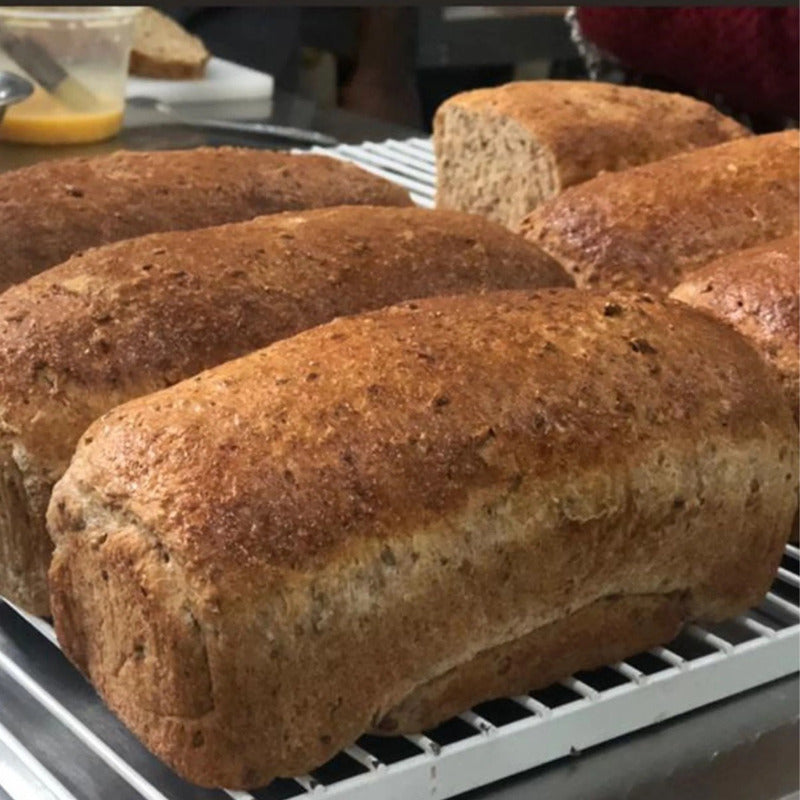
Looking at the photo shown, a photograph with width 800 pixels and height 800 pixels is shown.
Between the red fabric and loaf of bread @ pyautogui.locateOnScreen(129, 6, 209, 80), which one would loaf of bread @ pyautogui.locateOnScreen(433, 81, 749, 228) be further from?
loaf of bread @ pyautogui.locateOnScreen(129, 6, 209, 80)

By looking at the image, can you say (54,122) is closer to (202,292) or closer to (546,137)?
(546,137)

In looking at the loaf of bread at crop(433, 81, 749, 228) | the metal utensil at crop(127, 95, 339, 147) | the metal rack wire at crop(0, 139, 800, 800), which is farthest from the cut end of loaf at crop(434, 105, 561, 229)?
the metal rack wire at crop(0, 139, 800, 800)

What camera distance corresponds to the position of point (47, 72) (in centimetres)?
215

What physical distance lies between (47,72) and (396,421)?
1.25 m

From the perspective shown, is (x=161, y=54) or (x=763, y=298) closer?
(x=763, y=298)

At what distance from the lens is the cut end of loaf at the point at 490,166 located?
6.37 feet

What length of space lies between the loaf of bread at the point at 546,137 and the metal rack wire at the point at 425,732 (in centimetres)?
76

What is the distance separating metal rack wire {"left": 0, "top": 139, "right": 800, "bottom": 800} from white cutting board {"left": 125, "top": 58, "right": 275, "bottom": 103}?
1.54 metres

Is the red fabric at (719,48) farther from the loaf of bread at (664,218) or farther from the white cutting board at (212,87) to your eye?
the loaf of bread at (664,218)

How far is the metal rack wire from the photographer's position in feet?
3.42

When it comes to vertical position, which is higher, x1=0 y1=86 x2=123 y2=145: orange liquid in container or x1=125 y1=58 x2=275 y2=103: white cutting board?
x1=0 y1=86 x2=123 y2=145: orange liquid in container

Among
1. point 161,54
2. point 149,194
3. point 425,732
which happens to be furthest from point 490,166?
point 425,732

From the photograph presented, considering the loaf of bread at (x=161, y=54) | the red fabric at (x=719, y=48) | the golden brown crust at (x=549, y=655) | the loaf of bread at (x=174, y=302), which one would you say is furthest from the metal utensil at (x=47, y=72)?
the golden brown crust at (x=549, y=655)

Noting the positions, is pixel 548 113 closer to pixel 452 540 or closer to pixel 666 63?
pixel 666 63
